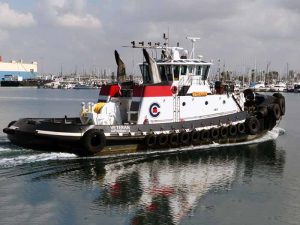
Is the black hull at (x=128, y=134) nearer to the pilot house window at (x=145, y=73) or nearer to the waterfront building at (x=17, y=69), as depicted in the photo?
the pilot house window at (x=145, y=73)

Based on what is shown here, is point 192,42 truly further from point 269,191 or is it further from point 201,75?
point 269,191


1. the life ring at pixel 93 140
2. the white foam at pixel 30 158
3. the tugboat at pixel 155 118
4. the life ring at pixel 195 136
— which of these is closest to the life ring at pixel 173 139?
the tugboat at pixel 155 118

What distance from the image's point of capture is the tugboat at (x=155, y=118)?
19.8m

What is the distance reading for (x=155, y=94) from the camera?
853 inches

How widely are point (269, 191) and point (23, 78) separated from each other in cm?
17766

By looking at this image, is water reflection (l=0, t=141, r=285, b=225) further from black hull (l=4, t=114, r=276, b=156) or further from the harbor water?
black hull (l=4, t=114, r=276, b=156)

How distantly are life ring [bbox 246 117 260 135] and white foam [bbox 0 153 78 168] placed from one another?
993 centimetres

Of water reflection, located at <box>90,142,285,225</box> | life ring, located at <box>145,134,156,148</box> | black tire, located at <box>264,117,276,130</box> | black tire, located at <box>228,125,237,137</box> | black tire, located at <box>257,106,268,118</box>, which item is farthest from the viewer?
black tire, located at <box>264,117,276,130</box>

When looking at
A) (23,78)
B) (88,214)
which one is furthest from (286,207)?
(23,78)

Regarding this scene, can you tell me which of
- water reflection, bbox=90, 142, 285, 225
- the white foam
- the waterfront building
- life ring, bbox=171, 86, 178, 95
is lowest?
water reflection, bbox=90, 142, 285, 225

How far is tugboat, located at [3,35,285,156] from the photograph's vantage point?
19.8 metres

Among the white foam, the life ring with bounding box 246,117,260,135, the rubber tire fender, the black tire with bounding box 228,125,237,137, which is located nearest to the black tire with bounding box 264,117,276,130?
the life ring with bounding box 246,117,260,135

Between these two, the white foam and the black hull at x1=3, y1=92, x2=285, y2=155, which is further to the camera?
the black hull at x1=3, y1=92, x2=285, y2=155

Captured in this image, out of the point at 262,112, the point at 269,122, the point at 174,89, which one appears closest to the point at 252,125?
the point at 262,112
